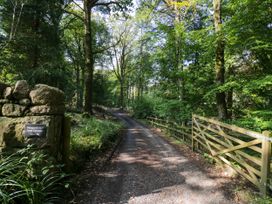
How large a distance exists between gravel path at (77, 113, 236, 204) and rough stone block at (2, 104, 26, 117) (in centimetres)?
200

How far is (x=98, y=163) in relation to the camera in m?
5.86

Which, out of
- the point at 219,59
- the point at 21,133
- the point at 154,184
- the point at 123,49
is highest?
the point at 123,49

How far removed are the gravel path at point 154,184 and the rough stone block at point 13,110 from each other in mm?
1996

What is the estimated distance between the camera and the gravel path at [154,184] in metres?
3.79

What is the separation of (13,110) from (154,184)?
327 cm

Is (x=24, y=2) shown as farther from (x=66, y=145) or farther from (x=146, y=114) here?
(x=146, y=114)

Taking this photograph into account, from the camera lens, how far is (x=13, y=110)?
3.94m

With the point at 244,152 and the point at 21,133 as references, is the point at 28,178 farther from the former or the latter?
the point at 244,152

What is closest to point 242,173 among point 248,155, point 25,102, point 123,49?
point 248,155

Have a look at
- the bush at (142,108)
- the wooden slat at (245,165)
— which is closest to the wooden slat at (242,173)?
the wooden slat at (245,165)

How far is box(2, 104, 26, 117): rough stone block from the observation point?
12.9ft

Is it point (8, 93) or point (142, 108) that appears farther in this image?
point (142, 108)

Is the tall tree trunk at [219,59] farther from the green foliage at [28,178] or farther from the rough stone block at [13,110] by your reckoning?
the rough stone block at [13,110]

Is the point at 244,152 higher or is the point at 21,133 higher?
the point at 21,133
